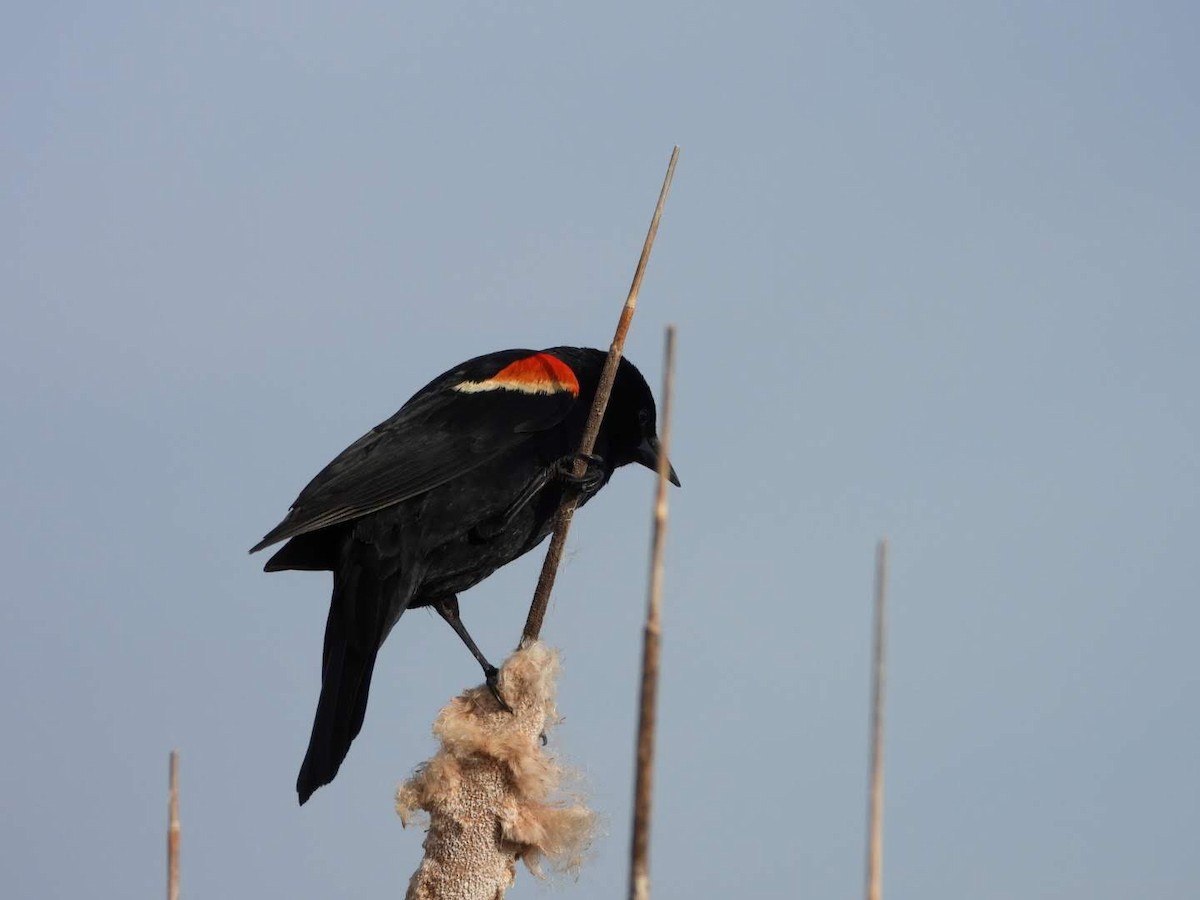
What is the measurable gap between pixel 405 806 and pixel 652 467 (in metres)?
2.12

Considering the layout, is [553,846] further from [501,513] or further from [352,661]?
[501,513]

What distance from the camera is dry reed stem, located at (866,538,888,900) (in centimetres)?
171

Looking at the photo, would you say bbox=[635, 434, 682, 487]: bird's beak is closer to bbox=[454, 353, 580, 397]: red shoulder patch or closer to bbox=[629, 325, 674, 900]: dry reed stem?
bbox=[454, 353, 580, 397]: red shoulder patch

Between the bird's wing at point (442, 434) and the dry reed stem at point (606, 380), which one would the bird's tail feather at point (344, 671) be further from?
the dry reed stem at point (606, 380)

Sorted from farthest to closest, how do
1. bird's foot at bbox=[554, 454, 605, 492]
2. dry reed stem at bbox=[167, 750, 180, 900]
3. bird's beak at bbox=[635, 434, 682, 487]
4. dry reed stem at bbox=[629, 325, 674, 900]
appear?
bird's beak at bbox=[635, 434, 682, 487], bird's foot at bbox=[554, 454, 605, 492], dry reed stem at bbox=[167, 750, 180, 900], dry reed stem at bbox=[629, 325, 674, 900]

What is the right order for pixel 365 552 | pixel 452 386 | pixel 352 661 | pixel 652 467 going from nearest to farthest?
pixel 352 661 → pixel 365 552 → pixel 452 386 → pixel 652 467

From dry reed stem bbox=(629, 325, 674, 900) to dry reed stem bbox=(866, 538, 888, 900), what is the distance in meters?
0.25

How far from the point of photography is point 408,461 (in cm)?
438

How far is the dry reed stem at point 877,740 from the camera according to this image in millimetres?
1706

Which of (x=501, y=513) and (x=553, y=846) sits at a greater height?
(x=501, y=513)

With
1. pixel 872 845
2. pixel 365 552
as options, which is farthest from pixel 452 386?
pixel 872 845

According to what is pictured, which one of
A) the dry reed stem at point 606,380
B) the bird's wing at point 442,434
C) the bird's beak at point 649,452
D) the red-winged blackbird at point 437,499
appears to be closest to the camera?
the dry reed stem at point 606,380

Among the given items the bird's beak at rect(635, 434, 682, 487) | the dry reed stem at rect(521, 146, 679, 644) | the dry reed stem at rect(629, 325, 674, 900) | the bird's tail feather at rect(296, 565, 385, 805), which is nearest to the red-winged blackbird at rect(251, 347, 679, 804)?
the bird's tail feather at rect(296, 565, 385, 805)

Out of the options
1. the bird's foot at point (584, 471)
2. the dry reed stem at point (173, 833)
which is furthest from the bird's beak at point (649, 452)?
the dry reed stem at point (173, 833)
